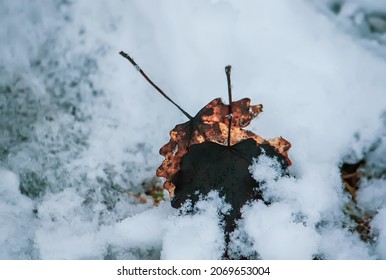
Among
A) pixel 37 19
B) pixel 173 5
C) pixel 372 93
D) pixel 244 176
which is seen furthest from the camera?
pixel 37 19

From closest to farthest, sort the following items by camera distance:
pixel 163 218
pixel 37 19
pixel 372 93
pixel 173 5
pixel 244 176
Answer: pixel 244 176 < pixel 163 218 < pixel 372 93 < pixel 173 5 < pixel 37 19

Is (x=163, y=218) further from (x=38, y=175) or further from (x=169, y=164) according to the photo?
(x=38, y=175)

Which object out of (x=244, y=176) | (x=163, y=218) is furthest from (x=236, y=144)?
(x=163, y=218)

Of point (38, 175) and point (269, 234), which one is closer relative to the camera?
point (269, 234)

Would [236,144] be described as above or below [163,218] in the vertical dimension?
above

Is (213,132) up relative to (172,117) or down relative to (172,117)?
down

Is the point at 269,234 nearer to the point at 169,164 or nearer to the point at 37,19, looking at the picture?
the point at 169,164

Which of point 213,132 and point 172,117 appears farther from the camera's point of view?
point 172,117
